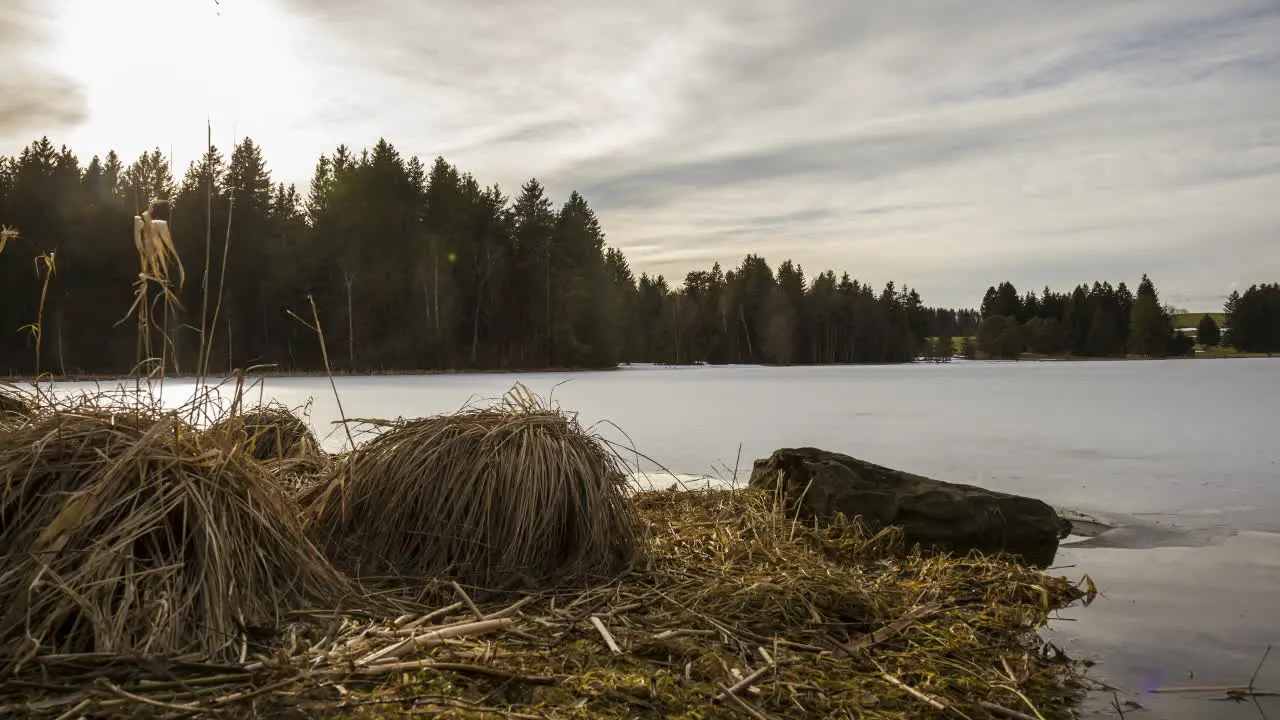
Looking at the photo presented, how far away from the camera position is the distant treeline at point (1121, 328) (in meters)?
89.2

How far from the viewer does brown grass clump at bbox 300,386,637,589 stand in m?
2.78

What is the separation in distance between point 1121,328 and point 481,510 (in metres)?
108

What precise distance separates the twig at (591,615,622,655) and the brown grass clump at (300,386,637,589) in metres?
0.43

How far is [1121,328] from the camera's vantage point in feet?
308

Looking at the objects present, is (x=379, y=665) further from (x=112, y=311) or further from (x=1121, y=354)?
(x=1121, y=354)

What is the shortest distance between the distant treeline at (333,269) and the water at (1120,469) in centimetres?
2081

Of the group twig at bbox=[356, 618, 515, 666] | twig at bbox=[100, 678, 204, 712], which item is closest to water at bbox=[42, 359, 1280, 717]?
twig at bbox=[356, 618, 515, 666]

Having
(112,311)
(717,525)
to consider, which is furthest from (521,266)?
(717,525)

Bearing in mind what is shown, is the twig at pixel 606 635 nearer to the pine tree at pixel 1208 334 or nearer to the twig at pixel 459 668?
the twig at pixel 459 668

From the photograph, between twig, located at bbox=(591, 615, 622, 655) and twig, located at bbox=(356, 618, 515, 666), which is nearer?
twig, located at bbox=(356, 618, 515, 666)

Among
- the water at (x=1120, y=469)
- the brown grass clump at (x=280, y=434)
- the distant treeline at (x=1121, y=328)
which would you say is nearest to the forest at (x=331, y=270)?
the water at (x=1120, y=469)

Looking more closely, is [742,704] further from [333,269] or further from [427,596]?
[333,269]

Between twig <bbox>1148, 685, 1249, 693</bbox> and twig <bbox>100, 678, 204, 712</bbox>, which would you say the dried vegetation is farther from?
twig <bbox>1148, 685, 1249, 693</bbox>

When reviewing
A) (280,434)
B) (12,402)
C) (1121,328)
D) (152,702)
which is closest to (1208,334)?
(1121,328)
